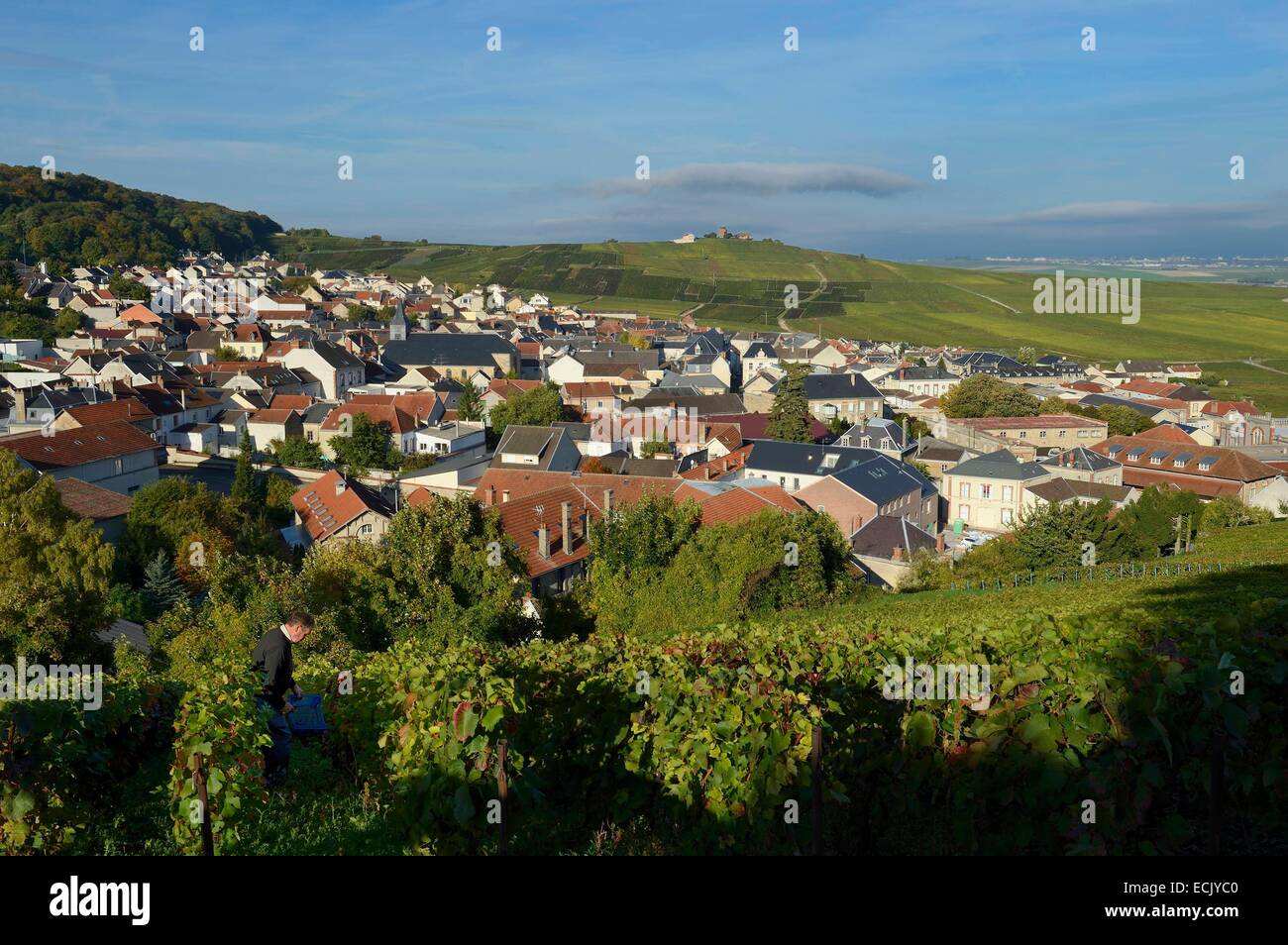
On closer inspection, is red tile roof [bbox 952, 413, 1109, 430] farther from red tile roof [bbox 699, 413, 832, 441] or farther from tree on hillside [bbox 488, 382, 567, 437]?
tree on hillside [bbox 488, 382, 567, 437]

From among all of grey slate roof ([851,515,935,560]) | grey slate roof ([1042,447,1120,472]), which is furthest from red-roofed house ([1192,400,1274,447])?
grey slate roof ([851,515,935,560])

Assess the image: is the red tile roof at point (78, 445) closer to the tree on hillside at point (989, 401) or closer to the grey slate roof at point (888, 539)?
the grey slate roof at point (888, 539)

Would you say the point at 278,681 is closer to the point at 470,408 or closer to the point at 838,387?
the point at 470,408

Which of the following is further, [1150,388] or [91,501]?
[1150,388]

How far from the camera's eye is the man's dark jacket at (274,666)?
326 inches

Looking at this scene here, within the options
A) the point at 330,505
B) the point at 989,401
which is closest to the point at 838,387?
the point at 989,401

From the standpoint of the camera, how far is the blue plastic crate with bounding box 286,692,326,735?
30.8 ft

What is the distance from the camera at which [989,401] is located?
7662 centimetres

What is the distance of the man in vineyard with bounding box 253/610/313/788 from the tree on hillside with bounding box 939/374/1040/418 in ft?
245

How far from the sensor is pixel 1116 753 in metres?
6.70

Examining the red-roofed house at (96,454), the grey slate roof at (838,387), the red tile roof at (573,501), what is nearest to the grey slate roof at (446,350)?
the grey slate roof at (838,387)

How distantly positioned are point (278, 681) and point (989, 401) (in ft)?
246
